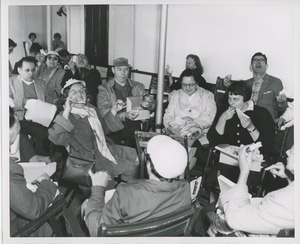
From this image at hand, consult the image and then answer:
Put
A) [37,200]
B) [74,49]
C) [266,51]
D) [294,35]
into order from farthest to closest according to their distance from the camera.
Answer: [74,49] → [266,51] → [294,35] → [37,200]

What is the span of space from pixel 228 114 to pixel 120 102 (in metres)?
0.73

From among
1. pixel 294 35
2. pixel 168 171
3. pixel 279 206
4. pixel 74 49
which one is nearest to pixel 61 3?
pixel 74 49

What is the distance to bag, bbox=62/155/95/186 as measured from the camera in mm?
2045

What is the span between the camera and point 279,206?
147 cm

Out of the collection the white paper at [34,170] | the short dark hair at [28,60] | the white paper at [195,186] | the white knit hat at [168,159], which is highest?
the short dark hair at [28,60]

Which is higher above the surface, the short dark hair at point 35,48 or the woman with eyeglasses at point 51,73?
the short dark hair at point 35,48

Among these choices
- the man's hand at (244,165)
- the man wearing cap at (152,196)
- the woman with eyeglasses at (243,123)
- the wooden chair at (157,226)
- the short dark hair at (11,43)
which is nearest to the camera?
the wooden chair at (157,226)

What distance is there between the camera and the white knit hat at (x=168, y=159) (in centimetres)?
142

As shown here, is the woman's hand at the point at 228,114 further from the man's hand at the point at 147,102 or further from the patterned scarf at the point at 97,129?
the patterned scarf at the point at 97,129

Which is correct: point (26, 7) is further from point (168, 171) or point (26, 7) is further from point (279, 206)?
point (279, 206)

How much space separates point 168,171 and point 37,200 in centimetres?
59

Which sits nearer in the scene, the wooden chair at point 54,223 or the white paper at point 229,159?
the wooden chair at point 54,223

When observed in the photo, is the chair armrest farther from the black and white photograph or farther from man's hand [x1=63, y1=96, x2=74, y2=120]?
man's hand [x1=63, y1=96, x2=74, y2=120]

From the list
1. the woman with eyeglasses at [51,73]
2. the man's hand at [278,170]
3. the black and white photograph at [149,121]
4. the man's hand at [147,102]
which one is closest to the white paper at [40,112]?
the black and white photograph at [149,121]
